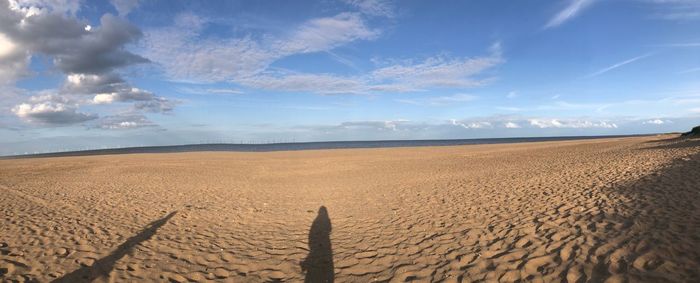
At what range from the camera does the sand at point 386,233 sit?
21.1ft

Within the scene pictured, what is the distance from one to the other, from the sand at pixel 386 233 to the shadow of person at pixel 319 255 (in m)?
0.05

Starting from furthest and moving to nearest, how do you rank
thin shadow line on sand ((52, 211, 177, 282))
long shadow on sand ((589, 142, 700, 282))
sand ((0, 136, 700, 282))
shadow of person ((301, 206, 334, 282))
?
shadow of person ((301, 206, 334, 282)) < thin shadow line on sand ((52, 211, 177, 282)) < sand ((0, 136, 700, 282)) < long shadow on sand ((589, 142, 700, 282))

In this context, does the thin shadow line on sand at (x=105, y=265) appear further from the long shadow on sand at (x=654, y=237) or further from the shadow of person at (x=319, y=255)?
the long shadow on sand at (x=654, y=237)

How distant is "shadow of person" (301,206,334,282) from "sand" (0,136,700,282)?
0.05 metres

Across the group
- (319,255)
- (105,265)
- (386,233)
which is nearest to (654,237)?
(386,233)

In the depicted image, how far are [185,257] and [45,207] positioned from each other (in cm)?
894

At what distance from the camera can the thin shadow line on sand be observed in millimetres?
6685

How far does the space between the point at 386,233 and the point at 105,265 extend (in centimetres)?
677

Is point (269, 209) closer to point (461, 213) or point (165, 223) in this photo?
point (165, 223)

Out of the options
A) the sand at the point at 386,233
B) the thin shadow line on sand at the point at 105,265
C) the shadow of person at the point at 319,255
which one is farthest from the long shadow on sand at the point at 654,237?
the thin shadow line on sand at the point at 105,265

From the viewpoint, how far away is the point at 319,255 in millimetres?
8242

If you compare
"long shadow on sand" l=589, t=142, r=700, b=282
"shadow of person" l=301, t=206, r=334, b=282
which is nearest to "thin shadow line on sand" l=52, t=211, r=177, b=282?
"shadow of person" l=301, t=206, r=334, b=282

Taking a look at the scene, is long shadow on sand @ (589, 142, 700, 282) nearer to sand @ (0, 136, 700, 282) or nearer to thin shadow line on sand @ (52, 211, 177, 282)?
sand @ (0, 136, 700, 282)

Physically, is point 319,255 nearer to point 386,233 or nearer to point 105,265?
point 386,233
